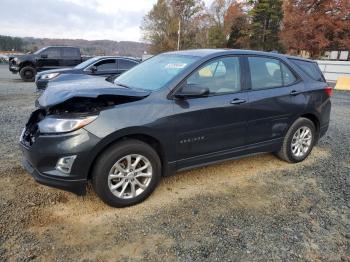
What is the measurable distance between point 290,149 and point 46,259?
3.51 meters

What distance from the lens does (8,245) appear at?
8.45 feet

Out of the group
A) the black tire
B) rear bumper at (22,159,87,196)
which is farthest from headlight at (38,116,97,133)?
the black tire

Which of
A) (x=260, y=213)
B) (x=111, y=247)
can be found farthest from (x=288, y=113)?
(x=111, y=247)

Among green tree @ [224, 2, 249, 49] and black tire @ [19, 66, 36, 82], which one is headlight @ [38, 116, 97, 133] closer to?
black tire @ [19, 66, 36, 82]

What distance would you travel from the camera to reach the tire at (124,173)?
297 centimetres

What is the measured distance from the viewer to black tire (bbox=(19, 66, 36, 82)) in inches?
574

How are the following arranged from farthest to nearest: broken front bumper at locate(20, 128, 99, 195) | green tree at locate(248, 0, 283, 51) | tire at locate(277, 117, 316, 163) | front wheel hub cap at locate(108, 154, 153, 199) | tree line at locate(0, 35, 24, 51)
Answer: tree line at locate(0, 35, 24, 51) → green tree at locate(248, 0, 283, 51) → tire at locate(277, 117, 316, 163) → front wheel hub cap at locate(108, 154, 153, 199) → broken front bumper at locate(20, 128, 99, 195)

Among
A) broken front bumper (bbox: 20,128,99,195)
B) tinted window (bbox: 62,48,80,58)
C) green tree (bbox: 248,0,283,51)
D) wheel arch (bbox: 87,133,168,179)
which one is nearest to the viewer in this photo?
broken front bumper (bbox: 20,128,99,195)

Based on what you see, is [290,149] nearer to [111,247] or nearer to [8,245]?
[111,247]

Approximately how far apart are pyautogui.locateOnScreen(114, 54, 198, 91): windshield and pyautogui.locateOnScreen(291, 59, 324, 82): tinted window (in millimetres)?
1888

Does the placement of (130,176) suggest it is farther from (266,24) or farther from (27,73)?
(266,24)

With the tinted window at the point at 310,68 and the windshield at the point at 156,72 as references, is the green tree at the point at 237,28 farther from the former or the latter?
the windshield at the point at 156,72

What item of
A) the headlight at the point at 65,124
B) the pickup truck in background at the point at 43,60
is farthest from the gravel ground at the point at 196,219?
the pickup truck in background at the point at 43,60

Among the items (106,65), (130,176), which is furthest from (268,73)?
(106,65)
